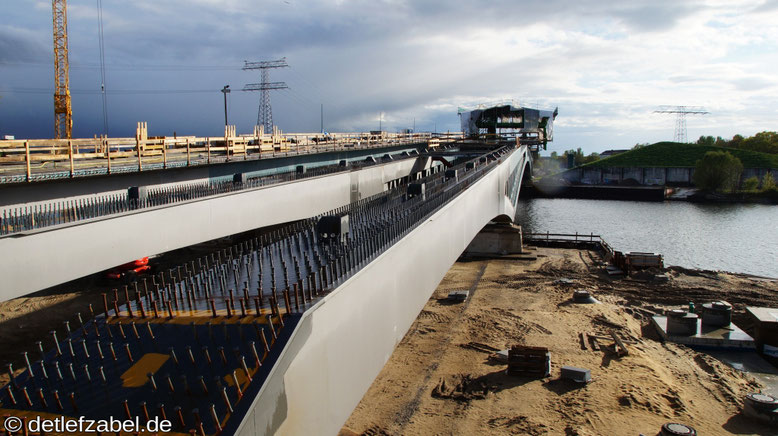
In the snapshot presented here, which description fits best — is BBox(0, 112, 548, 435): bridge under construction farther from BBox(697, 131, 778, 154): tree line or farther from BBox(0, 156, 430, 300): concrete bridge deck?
BBox(697, 131, 778, 154): tree line

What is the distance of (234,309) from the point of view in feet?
31.3

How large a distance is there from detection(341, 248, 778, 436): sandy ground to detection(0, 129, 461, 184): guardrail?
14.5 meters

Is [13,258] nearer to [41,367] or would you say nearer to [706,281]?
[41,367]

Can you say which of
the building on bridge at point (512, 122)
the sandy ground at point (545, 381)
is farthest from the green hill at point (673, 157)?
the sandy ground at point (545, 381)

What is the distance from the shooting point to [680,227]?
67688 millimetres

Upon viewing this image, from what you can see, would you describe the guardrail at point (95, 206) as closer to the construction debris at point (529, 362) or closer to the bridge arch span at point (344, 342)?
the bridge arch span at point (344, 342)

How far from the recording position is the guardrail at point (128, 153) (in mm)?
19688

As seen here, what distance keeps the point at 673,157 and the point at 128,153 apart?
127888 millimetres

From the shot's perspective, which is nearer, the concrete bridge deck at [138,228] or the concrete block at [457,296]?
the concrete bridge deck at [138,228]

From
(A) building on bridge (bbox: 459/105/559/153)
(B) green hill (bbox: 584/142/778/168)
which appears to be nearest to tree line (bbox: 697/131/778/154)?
(B) green hill (bbox: 584/142/778/168)

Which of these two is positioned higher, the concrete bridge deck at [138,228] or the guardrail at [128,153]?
the guardrail at [128,153]

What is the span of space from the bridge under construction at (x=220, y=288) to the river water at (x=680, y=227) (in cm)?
3270

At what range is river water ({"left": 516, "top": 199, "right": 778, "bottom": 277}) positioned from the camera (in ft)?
161

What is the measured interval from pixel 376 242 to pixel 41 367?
725 cm
